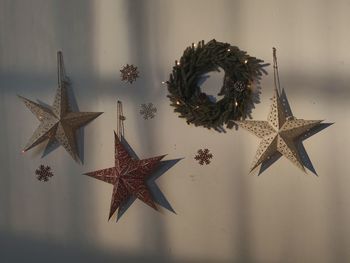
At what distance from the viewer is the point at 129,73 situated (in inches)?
53.9

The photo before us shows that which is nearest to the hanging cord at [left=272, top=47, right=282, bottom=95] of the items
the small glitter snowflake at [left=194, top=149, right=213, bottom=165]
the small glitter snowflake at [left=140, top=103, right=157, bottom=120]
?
the small glitter snowflake at [left=194, top=149, right=213, bottom=165]

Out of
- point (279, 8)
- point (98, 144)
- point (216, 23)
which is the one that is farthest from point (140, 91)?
point (279, 8)

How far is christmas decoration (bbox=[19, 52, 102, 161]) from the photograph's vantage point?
133 centimetres

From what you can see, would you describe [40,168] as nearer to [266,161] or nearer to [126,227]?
[126,227]

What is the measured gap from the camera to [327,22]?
4.33 ft

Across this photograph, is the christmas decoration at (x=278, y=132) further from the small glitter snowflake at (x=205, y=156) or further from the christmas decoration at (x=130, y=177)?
the christmas decoration at (x=130, y=177)

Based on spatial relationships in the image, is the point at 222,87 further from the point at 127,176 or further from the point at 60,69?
the point at 60,69

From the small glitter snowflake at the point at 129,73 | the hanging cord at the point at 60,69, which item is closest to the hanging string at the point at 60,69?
the hanging cord at the point at 60,69

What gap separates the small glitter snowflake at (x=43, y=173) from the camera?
139cm

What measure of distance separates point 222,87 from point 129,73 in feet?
1.10

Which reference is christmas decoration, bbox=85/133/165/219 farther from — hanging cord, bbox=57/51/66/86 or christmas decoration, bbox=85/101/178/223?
hanging cord, bbox=57/51/66/86

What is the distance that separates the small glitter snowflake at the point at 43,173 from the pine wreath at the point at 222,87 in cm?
52

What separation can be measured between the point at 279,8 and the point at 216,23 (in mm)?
223

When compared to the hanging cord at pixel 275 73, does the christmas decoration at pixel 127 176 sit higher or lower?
lower
